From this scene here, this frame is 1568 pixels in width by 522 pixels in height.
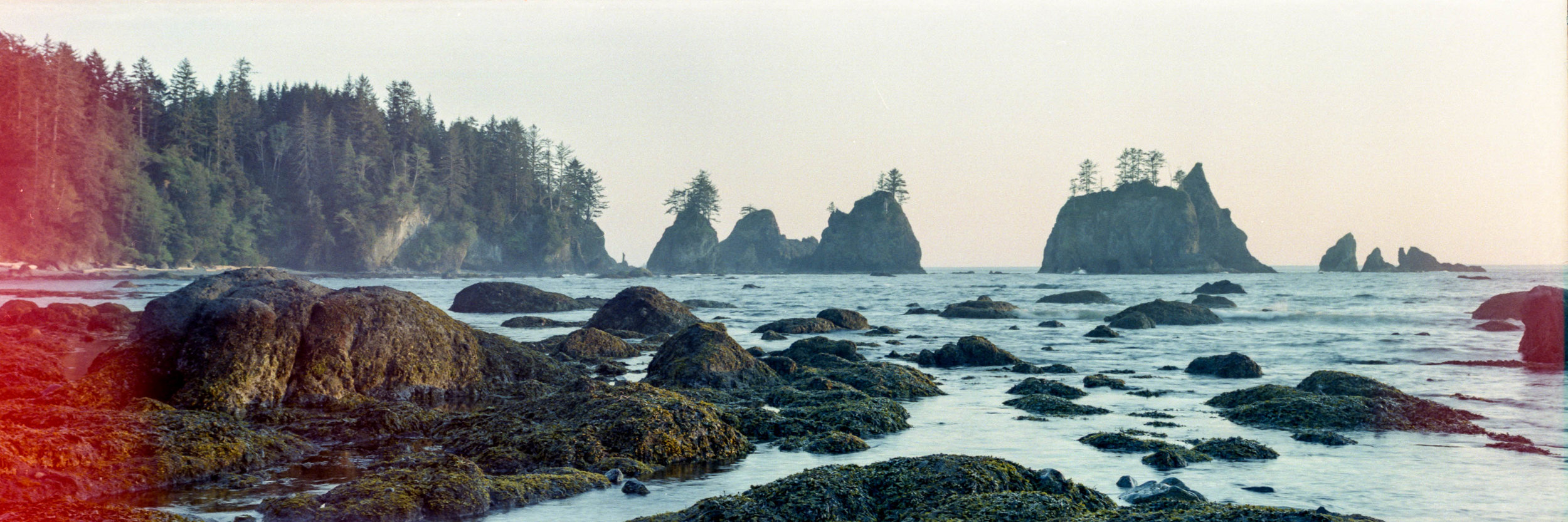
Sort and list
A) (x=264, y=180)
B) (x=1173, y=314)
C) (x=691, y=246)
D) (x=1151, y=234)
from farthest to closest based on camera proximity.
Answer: (x=691, y=246)
(x=1151, y=234)
(x=264, y=180)
(x=1173, y=314)

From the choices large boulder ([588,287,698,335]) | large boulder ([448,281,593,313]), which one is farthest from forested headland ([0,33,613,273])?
large boulder ([588,287,698,335])

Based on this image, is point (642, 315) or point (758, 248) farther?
point (758, 248)

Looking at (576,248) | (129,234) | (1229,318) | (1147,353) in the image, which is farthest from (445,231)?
(1147,353)

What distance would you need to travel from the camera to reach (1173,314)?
34531 millimetres

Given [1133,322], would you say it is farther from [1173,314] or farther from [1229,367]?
[1229,367]

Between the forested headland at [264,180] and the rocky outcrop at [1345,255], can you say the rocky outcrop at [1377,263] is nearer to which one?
the rocky outcrop at [1345,255]

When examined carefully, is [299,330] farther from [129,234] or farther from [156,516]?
[129,234]

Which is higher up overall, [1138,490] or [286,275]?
[286,275]

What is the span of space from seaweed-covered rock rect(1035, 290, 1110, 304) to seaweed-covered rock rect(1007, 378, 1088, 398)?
3825cm

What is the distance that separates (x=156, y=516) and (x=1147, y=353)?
21.9 metres

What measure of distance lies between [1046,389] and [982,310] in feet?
78.8

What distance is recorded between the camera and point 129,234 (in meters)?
75.6

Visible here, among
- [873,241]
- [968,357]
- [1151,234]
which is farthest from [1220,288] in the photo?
[873,241]

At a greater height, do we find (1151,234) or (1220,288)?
(1151,234)
